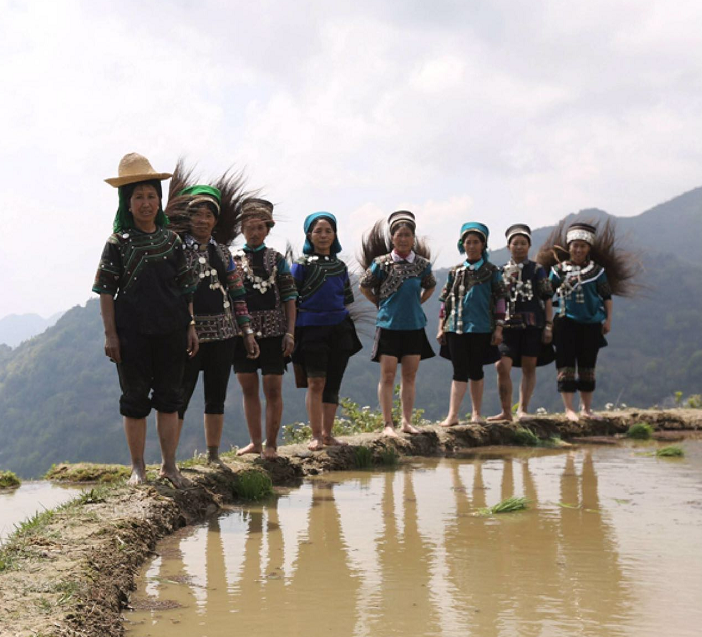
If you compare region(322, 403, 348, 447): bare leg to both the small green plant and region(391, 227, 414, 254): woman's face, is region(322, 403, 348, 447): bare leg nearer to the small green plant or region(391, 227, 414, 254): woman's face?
the small green plant

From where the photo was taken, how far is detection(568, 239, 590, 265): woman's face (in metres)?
9.01

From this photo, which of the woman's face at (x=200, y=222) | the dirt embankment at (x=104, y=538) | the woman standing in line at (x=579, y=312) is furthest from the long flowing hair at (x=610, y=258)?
the woman's face at (x=200, y=222)

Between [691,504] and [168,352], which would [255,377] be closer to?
[168,352]

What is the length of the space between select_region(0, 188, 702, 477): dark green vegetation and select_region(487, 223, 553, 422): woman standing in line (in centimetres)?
6425

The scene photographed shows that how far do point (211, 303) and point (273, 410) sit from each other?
38.6 inches

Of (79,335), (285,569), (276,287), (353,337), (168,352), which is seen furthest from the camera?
(79,335)

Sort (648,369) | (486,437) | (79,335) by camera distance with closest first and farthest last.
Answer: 1. (486,437)
2. (648,369)
3. (79,335)

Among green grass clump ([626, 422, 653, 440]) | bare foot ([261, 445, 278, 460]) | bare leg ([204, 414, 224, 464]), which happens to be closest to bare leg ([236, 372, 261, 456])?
bare foot ([261, 445, 278, 460])

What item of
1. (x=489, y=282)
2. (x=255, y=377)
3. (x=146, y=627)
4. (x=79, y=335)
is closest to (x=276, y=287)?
(x=255, y=377)

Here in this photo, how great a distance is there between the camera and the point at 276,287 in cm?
618

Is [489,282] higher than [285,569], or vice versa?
[489,282]

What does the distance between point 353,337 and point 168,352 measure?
227 centimetres

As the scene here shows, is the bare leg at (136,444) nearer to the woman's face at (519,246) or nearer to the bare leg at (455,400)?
the bare leg at (455,400)

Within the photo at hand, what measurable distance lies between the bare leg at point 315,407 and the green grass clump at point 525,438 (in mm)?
2374
